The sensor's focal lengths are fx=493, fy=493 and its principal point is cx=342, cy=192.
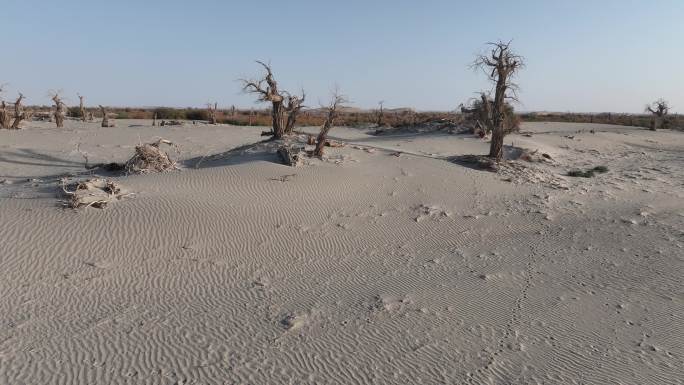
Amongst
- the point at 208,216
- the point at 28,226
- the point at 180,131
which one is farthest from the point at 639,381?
the point at 180,131

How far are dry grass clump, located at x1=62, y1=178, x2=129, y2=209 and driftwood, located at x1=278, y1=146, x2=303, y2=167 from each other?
3.93 m

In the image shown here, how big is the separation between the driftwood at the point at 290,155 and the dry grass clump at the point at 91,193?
3.93 metres

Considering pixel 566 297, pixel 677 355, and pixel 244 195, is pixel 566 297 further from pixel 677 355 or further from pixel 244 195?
pixel 244 195

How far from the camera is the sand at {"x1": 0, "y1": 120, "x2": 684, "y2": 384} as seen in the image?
4.27 m

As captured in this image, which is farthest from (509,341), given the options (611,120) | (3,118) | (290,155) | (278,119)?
(611,120)

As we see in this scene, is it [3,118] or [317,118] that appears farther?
[317,118]

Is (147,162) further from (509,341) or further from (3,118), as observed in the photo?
(3,118)

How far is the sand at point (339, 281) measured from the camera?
14.0ft

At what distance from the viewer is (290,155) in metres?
11.5

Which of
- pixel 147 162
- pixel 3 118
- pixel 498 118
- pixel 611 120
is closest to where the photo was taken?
pixel 147 162

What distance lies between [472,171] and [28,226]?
374 inches

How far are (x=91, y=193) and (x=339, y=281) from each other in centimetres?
445

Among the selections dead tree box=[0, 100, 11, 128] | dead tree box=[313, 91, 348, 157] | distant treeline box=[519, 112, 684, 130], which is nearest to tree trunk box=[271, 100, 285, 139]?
dead tree box=[313, 91, 348, 157]

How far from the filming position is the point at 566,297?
578 cm
